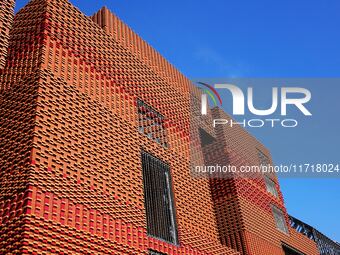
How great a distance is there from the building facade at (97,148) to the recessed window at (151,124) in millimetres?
54

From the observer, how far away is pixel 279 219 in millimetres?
24094

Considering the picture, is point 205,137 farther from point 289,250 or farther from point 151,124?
point 289,250

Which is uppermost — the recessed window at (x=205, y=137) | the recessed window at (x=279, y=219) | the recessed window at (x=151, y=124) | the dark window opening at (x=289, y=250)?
the recessed window at (x=205, y=137)

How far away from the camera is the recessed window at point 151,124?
1528 centimetres

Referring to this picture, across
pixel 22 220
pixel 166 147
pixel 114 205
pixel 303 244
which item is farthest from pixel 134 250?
pixel 303 244

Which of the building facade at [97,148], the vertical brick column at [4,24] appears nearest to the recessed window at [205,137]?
the building facade at [97,148]

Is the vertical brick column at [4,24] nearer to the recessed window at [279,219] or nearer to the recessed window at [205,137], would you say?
the recessed window at [205,137]

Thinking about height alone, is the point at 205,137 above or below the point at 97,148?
above

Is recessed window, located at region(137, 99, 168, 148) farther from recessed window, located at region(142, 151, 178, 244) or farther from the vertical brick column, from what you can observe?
the vertical brick column

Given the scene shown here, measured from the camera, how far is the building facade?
9641 millimetres

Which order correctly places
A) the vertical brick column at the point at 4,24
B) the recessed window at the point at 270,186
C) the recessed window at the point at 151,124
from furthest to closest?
the recessed window at the point at 270,186
the recessed window at the point at 151,124
the vertical brick column at the point at 4,24

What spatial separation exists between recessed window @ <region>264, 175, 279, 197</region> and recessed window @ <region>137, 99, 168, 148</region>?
11273mm

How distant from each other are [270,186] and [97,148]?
54.4ft

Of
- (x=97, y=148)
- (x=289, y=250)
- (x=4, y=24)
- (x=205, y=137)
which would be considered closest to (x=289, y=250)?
(x=289, y=250)
